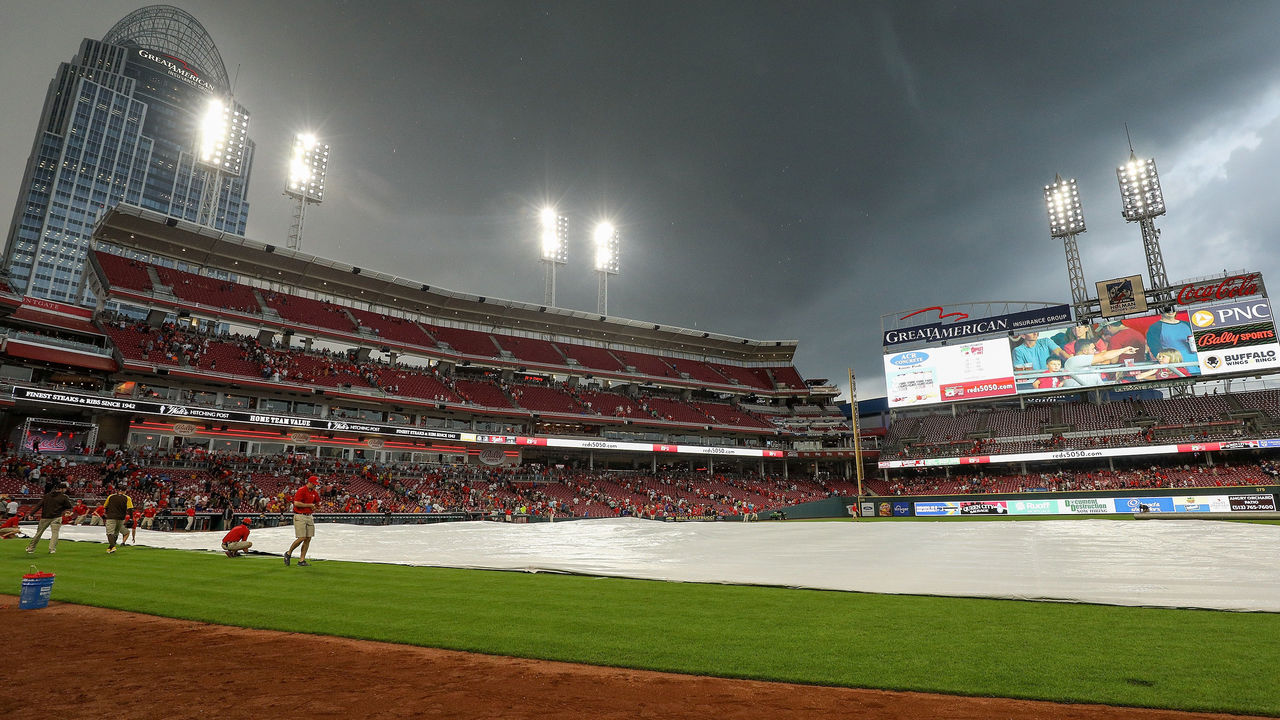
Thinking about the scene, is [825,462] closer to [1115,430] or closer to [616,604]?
[1115,430]

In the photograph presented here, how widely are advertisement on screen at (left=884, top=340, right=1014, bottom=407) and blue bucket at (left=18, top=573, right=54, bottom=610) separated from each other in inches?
2274

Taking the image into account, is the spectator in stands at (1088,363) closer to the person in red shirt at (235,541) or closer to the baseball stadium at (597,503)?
the baseball stadium at (597,503)

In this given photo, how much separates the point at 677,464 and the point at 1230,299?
46504 millimetres

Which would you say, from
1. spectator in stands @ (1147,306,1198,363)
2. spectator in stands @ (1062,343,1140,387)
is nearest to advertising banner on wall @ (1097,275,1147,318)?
spectator in stands @ (1147,306,1198,363)

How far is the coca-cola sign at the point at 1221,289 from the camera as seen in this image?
145 ft

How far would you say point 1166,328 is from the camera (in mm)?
47094

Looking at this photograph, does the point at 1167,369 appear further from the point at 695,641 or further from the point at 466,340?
the point at 466,340

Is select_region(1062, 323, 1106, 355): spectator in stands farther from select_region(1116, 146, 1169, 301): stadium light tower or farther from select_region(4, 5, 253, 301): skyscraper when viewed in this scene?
select_region(4, 5, 253, 301): skyscraper

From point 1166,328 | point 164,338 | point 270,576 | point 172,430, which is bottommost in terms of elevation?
point 270,576

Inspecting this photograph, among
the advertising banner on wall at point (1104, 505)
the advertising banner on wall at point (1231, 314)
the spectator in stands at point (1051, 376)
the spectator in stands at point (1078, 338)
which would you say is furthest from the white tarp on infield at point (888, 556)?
the advertising banner on wall at point (1231, 314)

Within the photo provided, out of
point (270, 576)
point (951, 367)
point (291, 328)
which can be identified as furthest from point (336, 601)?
point (951, 367)

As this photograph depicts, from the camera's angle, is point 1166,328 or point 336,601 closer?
point 336,601

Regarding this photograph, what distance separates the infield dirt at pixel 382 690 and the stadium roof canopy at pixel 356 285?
40872mm

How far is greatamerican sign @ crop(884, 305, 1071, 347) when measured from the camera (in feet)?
168
